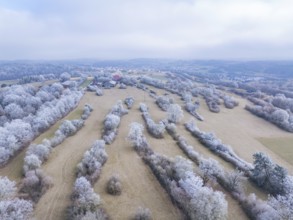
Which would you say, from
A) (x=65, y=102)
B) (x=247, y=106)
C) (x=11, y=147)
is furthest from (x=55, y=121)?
(x=247, y=106)

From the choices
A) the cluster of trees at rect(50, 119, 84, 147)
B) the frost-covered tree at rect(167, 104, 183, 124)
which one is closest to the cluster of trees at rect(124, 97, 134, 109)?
the frost-covered tree at rect(167, 104, 183, 124)

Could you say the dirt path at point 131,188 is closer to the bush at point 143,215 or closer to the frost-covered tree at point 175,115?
the bush at point 143,215

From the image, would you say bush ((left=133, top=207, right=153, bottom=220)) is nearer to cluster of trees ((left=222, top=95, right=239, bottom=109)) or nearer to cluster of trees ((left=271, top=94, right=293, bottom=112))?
cluster of trees ((left=222, top=95, right=239, bottom=109))

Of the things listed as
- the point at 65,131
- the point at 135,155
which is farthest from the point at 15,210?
the point at 65,131

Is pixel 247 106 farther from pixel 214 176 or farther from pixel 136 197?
pixel 136 197

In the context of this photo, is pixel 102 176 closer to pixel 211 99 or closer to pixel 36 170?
pixel 36 170

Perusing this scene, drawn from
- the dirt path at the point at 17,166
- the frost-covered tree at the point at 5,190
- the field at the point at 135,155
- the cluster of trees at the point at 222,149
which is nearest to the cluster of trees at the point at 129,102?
the field at the point at 135,155

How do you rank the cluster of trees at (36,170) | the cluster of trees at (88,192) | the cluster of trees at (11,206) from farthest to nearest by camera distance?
the cluster of trees at (36,170), the cluster of trees at (88,192), the cluster of trees at (11,206)
